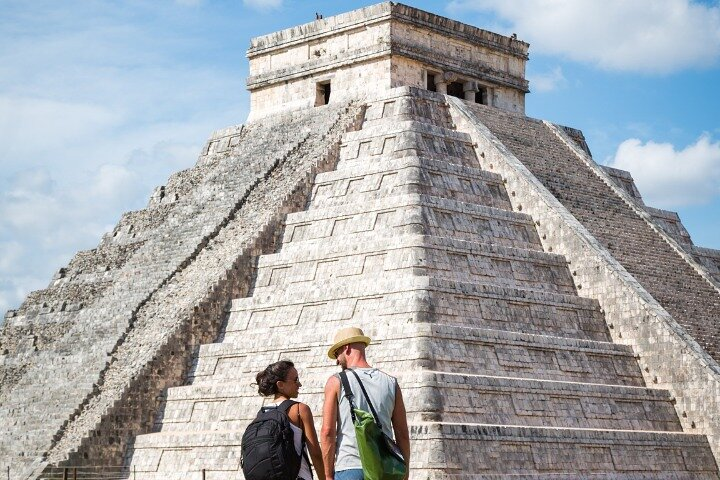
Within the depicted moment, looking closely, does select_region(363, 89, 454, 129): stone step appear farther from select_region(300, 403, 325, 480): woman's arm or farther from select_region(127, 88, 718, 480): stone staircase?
select_region(300, 403, 325, 480): woman's arm

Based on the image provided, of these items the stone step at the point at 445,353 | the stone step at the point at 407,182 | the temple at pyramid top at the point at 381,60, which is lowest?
the stone step at the point at 445,353

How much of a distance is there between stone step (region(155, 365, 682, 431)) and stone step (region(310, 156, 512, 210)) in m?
4.24

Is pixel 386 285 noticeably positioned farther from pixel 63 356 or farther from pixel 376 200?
pixel 63 356

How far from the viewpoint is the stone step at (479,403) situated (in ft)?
57.7

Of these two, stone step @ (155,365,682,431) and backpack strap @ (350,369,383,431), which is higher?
stone step @ (155,365,682,431)

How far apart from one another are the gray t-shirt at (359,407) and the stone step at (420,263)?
11.5 meters

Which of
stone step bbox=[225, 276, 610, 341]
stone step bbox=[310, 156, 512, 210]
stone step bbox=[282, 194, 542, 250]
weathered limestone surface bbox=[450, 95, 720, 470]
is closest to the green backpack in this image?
stone step bbox=[225, 276, 610, 341]

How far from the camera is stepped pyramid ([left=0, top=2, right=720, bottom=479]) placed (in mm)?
18672

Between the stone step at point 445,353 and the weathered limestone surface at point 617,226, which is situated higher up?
the weathered limestone surface at point 617,226

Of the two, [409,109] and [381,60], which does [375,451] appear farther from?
[381,60]

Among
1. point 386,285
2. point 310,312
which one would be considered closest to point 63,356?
point 310,312

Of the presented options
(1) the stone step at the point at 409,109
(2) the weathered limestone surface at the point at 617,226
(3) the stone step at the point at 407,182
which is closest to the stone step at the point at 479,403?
(2) the weathered limestone surface at the point at 617,226

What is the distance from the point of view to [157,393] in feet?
67.8

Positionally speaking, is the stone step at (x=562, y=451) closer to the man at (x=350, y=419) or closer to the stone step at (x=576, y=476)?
the stone step at (x=576, y=476)
